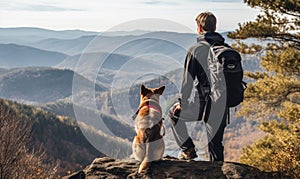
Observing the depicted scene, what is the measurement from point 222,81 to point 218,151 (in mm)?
1566

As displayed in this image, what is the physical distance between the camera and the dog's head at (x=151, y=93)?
642cm

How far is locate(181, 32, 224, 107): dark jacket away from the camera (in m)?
5.96

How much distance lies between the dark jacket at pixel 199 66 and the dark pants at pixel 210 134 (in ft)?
1.04

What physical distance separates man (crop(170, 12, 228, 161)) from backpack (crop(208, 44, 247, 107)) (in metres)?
0.14

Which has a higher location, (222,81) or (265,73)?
(222,81)

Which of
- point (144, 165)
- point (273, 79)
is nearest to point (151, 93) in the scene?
point (144, 165)

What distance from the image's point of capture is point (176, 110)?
6426mm

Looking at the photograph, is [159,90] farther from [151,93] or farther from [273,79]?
[273,79]

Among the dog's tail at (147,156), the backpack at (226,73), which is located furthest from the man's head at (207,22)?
the dog's tail at (147,156)

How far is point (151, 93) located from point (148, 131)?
0.72 m

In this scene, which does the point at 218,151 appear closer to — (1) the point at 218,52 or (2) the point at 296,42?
(1) the point at 218,52

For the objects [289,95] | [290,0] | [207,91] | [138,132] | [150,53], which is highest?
[290,0]

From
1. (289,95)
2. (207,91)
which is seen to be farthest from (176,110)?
(289,95)

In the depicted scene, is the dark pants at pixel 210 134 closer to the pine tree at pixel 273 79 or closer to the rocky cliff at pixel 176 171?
the rocky cliff at pixel 176 171
